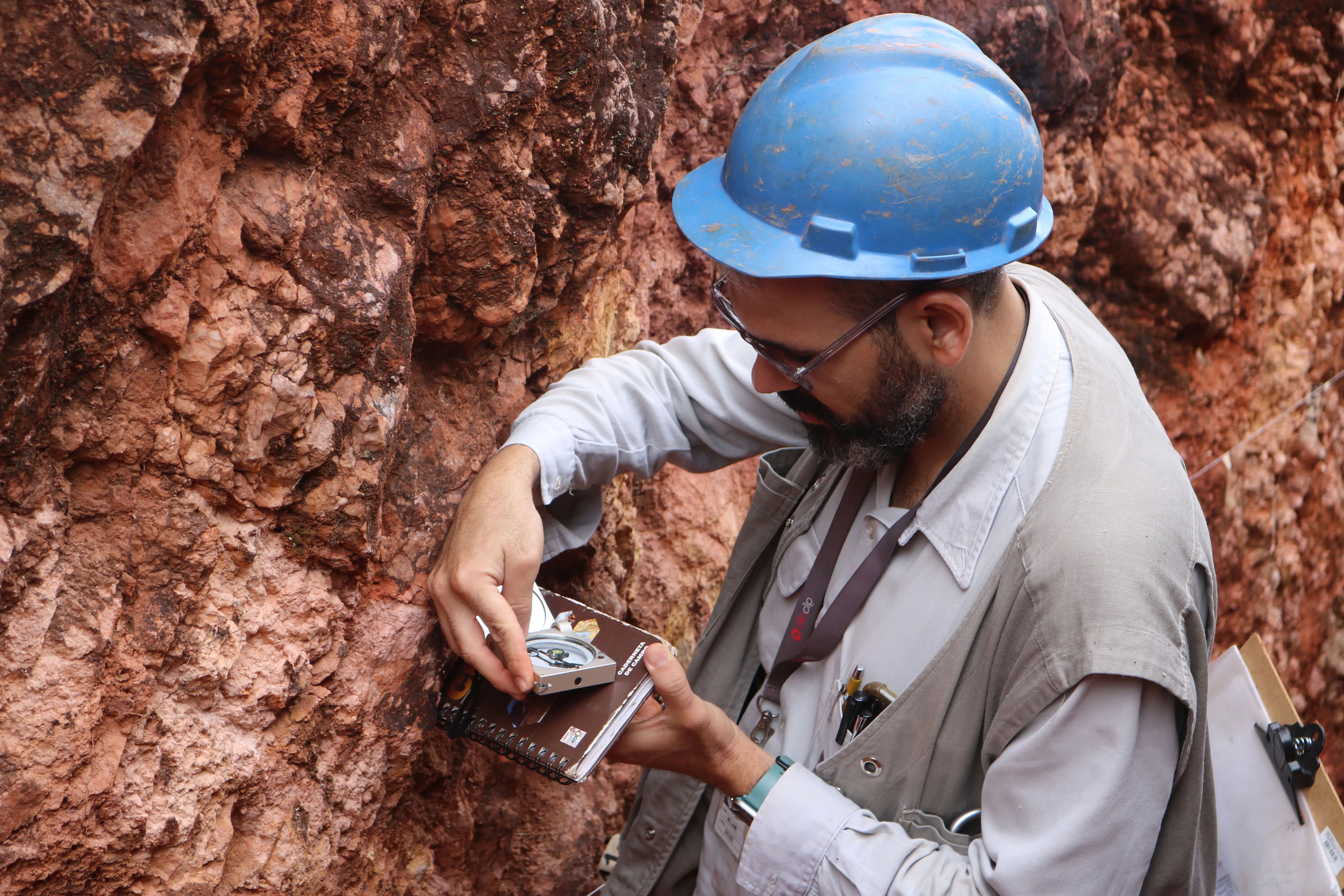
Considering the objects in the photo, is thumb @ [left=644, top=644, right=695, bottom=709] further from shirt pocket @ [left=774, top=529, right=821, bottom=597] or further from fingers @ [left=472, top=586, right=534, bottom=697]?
shirt pocket @ [left=774, top=529, right=821, bottom=597]

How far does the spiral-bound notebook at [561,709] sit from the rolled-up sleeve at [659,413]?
29cm

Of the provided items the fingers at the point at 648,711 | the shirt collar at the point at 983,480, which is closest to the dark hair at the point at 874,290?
the shirt collar at the point at 983,480

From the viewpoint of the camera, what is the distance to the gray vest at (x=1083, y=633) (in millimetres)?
1492

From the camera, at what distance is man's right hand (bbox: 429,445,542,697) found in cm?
163

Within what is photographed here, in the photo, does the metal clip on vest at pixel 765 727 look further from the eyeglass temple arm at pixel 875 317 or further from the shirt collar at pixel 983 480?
the eyeglass temple arm at pixel 875 317

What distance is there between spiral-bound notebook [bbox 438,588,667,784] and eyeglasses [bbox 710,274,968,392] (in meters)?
0.54

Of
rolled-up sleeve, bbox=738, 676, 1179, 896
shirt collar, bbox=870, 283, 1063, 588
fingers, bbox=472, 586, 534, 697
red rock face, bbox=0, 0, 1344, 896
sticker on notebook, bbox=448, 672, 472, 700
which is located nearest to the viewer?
red rock face, bbox=0, 0, 1344, 896

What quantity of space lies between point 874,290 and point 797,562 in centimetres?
63

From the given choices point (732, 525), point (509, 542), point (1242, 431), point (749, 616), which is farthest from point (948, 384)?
point (1242, 431)

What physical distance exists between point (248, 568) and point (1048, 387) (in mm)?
1426

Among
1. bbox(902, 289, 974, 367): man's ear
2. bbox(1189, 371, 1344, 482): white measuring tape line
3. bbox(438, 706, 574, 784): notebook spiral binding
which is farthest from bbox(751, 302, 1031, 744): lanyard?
bbox(1189, 371, 1344, 482): white measuring tape line

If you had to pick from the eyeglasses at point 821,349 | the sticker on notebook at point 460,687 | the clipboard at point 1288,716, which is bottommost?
the clipboard at point 1288,716

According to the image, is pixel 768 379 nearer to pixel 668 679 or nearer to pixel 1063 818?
pixel 668 679

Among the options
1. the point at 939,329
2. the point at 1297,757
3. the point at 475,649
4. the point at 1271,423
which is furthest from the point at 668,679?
the point at 1271,423
